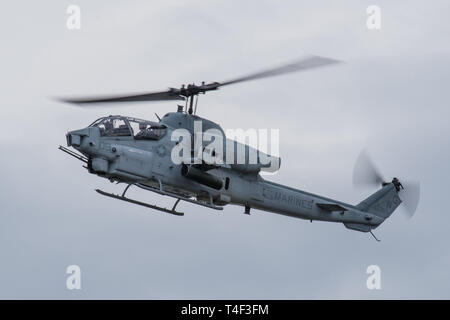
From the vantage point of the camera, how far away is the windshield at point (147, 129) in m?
27.6

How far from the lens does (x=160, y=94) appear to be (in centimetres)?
2895

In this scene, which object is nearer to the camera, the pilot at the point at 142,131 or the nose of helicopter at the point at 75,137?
the nose of helicopter at the point at 75,137

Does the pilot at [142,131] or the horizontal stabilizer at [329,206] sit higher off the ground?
the pilot at [142,131]

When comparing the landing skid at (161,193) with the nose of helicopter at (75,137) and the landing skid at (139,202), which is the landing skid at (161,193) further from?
the nose of helicopter at (75,137)

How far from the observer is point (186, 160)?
1112 inches

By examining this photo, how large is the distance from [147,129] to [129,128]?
0.62m

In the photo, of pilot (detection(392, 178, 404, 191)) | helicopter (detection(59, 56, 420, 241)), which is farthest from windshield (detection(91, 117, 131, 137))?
pilot (detection(392, 178, 404, 191))

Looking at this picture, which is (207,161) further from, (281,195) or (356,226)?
(356,226)

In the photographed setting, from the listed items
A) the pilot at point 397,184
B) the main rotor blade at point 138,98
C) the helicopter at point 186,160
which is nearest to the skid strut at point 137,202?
the helicopter at point 186,160

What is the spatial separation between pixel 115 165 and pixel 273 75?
5.21 m

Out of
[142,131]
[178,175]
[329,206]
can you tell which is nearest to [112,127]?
[142,131]

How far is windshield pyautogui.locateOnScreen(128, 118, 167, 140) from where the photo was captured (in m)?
27.6
